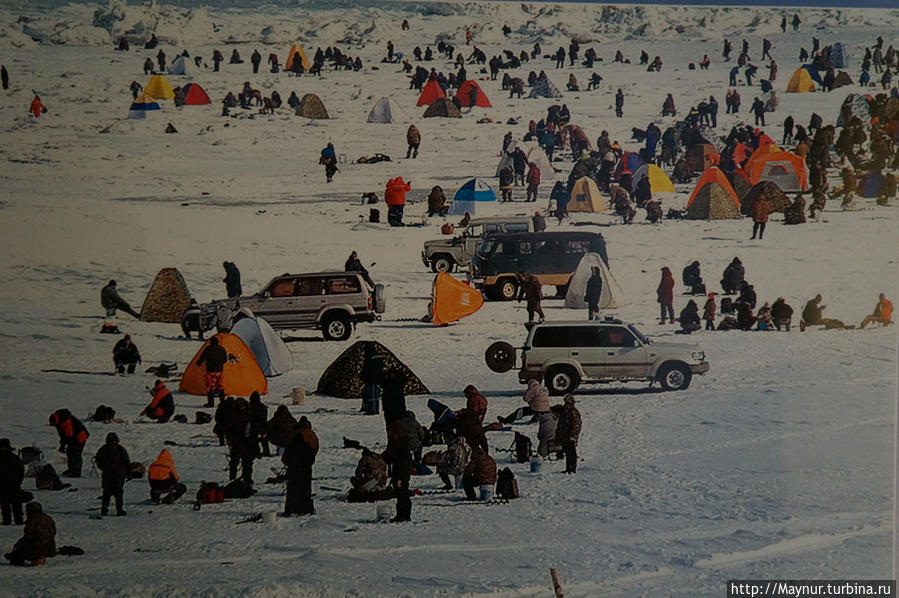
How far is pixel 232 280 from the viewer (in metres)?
9.12

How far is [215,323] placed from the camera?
9.04 metres

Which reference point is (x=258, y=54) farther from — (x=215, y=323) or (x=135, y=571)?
(x=135, y=571)

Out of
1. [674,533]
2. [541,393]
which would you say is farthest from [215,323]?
[674,533]

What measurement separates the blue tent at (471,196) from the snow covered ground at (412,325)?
0.08m

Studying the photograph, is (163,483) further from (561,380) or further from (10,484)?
(561,380)

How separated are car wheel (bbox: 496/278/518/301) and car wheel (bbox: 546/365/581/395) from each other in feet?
1.95

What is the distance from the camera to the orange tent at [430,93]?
9383mm

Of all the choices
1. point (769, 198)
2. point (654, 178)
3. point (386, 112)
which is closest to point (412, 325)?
point (386, 112)

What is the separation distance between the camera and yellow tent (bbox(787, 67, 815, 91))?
916 cm

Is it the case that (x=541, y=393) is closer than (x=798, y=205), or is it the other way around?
(x=541, y=393)

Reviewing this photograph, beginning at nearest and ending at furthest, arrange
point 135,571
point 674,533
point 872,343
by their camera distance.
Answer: point 135,571 → point 674,533 → point 872,343

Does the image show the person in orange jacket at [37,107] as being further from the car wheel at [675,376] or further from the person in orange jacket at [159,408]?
the car wheel at [675,376]

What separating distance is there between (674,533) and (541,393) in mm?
1244

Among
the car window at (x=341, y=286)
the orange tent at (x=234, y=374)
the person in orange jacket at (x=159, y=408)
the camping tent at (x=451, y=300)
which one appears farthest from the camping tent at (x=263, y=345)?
the camping tent at (x=451, y=300)
